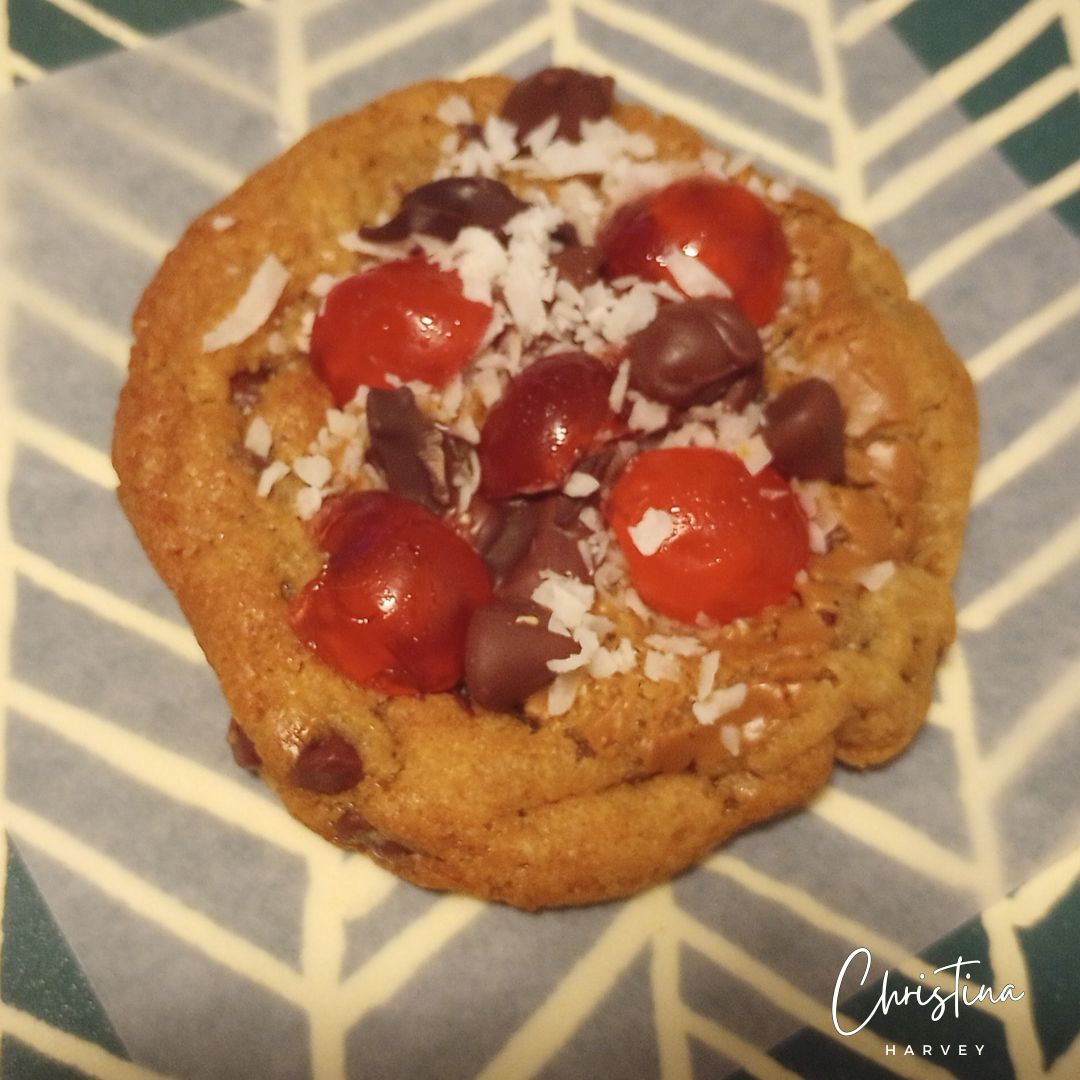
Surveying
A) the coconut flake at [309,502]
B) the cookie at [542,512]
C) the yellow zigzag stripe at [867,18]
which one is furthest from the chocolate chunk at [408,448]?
the yellow zigzag stripe at [867,18]

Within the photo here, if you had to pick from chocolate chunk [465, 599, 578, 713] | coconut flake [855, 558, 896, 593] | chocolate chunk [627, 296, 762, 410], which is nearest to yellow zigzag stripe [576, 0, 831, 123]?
chocolate chunk [627, 296, 762, 410]

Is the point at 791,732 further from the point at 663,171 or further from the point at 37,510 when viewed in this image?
the point at 37,510

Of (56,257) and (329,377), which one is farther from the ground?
(56,257)

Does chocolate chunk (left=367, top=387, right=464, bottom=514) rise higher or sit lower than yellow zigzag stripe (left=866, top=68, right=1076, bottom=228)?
lower

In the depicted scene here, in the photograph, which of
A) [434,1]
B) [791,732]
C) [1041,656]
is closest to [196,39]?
[434,1]

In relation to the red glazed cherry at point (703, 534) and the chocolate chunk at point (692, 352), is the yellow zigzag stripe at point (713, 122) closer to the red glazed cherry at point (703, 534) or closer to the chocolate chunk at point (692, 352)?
the chocolate chunk at point (692, 352)

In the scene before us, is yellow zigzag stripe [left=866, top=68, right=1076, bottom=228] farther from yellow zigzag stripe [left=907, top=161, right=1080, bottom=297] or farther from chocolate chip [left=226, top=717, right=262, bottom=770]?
chocolate chip [left=226, top=717, right=262, bottom=770]
